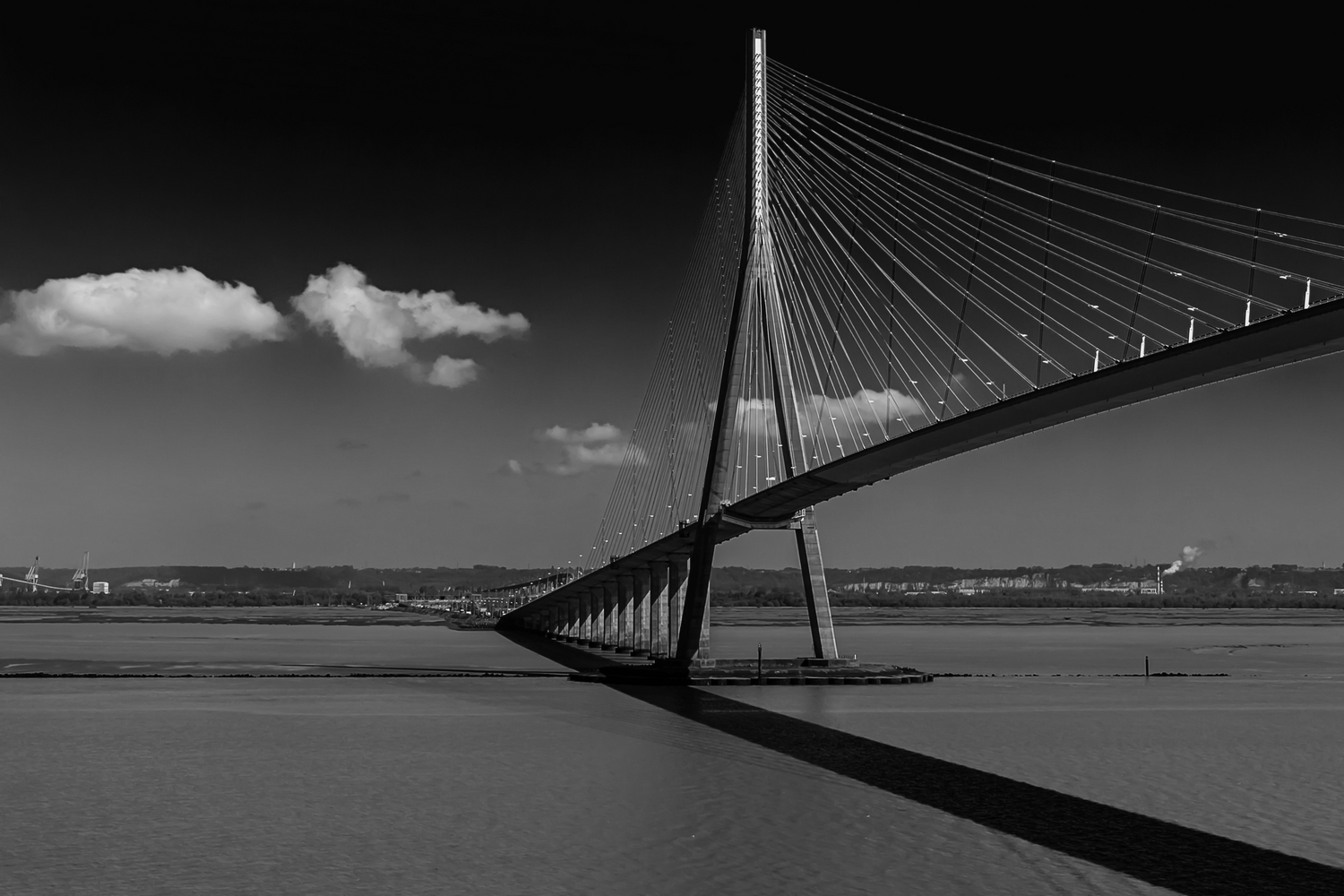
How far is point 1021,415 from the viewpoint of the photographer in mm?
29312

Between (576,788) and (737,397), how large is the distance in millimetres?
20679

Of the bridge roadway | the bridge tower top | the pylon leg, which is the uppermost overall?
the bridge tower top

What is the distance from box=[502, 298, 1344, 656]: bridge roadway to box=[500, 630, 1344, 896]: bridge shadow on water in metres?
7.70

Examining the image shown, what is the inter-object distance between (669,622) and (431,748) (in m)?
26.5

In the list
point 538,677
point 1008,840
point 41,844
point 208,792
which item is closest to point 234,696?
point 538,677

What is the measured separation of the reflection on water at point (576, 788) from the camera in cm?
1590

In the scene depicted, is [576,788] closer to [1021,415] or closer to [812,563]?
[1021,415]

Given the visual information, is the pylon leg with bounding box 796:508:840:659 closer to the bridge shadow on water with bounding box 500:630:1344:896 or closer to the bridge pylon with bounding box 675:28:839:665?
the bridge pylon with bounding box 675:28:839:665

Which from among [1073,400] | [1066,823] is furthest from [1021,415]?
[1066,823]

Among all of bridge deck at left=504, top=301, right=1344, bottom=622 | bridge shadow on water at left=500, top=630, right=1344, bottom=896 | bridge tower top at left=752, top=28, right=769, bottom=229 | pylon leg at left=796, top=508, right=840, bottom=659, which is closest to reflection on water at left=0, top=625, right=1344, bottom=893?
bridge shadow on water at left=500, top=630, right=1344, bottom=896

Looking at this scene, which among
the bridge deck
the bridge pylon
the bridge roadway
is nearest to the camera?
the bridge deck

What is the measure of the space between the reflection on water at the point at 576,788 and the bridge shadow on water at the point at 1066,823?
56 cm

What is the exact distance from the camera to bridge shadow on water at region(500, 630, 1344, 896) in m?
15.6

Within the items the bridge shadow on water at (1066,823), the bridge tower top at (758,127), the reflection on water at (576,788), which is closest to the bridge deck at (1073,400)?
the reflection on water at (576,788)
